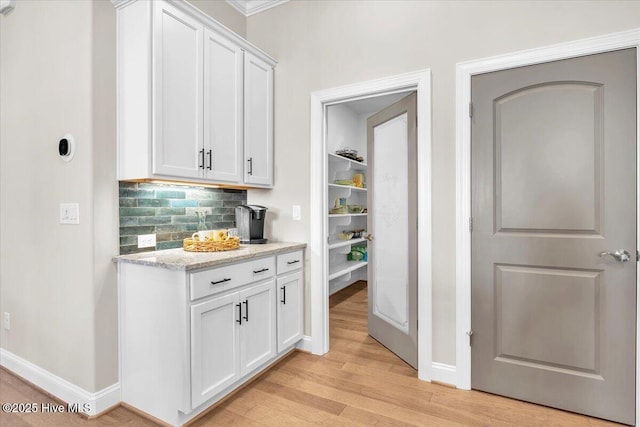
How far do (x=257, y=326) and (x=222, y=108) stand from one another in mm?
1628

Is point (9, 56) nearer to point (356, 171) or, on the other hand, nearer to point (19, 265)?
point (19, 265)

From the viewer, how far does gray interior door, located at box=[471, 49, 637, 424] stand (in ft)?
6.04

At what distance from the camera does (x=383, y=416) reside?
6.30ft

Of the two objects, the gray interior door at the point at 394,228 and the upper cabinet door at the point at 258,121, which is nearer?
the gray interior door at the point at 394,228

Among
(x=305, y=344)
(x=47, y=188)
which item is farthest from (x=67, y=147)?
(x=305, y=344)

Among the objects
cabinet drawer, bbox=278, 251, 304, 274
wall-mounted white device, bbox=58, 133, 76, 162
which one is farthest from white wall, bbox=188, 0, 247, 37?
cabinet drawer, bbox=278, 251, 304, 274

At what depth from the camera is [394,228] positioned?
282 cm

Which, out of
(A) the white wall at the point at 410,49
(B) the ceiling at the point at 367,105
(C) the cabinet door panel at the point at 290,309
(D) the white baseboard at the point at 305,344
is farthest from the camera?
(B) the ceiling at the point at 367,105

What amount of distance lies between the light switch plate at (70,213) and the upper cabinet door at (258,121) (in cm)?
114

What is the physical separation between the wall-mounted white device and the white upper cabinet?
0.90ft

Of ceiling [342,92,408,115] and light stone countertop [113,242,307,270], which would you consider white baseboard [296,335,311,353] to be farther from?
ceiling [342,92,408,115]

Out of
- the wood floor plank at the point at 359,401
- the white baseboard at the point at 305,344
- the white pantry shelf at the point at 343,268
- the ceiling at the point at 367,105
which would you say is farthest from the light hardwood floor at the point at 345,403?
the ceiling at the point at 367,105

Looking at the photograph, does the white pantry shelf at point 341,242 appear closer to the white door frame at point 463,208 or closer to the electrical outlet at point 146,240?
the white door frame at point 463,208

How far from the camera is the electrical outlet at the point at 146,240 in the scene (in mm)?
2195
